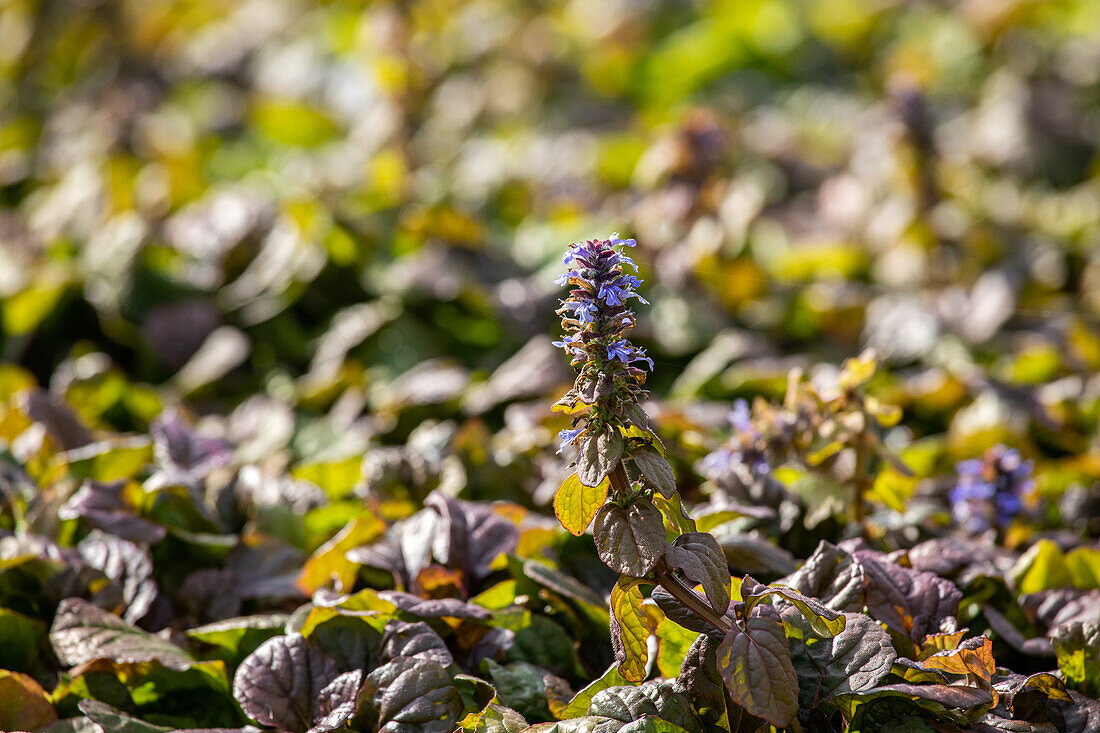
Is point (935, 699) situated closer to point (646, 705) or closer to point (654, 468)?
point (646, 705)

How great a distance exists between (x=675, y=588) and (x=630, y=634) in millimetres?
148

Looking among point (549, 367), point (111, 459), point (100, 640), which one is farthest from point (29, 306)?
point (100, 640)

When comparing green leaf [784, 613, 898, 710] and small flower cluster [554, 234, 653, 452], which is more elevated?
small flower cluster [554, 234, 653, 452]

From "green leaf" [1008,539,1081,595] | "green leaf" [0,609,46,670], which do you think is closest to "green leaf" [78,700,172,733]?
"green leaf" [0,609,46,670]

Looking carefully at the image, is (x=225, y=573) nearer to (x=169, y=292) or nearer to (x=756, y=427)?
(x=756, y=427)

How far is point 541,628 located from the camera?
81.5 inches

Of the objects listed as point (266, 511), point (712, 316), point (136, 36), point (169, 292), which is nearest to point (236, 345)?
point (169, 292)

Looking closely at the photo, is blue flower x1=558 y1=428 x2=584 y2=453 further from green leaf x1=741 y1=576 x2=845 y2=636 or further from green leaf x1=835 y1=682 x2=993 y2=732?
green leaf x1=835 y1=682 x2=993 y2=732

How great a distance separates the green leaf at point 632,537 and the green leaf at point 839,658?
0.36 metres

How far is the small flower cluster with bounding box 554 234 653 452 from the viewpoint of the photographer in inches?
59.9

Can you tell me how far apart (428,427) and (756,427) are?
3.82ft

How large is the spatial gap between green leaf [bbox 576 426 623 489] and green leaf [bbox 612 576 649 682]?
24 cm

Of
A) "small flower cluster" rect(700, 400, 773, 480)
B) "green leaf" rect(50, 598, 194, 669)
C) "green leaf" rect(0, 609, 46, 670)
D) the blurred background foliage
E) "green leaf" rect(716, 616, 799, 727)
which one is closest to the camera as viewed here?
"green leaf" rect(716, 616, 799, 727)

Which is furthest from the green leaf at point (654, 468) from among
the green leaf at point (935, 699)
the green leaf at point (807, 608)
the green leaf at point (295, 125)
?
the green leaf at point (295, 125)
